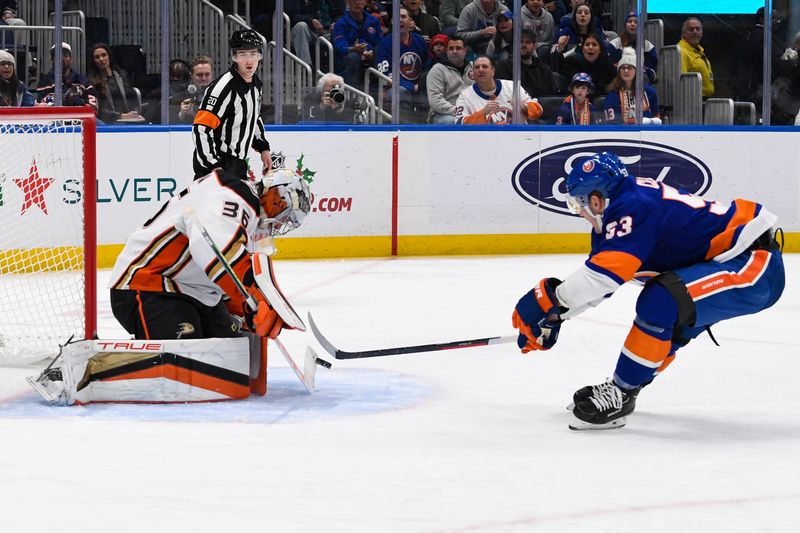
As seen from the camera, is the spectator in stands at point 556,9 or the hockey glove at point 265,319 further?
the spectator in stands at point 556,9

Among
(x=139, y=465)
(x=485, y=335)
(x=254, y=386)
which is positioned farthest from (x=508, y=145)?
(x=139, y=465)

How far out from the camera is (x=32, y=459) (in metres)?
3.01

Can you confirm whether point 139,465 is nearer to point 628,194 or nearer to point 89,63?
point 628,194

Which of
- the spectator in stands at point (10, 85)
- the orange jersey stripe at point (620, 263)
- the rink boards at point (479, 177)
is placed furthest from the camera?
the rink boards at point (479, 177)

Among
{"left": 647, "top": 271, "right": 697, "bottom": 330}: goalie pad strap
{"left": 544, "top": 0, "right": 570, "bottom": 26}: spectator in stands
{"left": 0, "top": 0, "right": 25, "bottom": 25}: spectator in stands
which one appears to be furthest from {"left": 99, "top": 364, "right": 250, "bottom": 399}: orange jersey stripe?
{"left": 544, "top": 0, "right": 570, "bottom": 26}: spectator in stands

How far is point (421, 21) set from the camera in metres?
8.34

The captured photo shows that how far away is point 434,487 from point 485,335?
8.54 feet

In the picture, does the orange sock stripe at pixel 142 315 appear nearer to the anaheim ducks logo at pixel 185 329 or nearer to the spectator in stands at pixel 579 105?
the anaheim ducks logo at pixel 185 329

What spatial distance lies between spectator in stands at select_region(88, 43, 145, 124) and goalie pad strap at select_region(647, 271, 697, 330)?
5032mm

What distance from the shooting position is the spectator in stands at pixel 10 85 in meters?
7.43

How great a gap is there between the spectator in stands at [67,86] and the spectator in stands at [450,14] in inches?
93.5

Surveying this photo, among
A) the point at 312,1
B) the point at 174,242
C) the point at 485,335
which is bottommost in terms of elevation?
the point at 485,335

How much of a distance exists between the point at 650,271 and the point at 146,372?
145 cm

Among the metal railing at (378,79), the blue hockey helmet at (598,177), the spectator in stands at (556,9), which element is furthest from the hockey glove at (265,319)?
the spectator in stands at (556,9)
